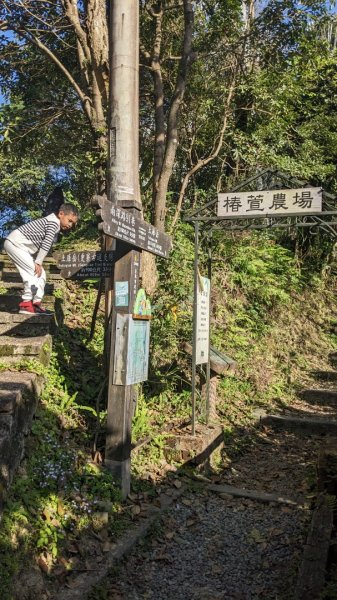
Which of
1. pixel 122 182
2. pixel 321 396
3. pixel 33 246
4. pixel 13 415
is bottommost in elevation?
pixel 321 396

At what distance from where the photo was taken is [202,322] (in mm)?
6258

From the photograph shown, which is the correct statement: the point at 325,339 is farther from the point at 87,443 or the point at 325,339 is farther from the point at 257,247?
the point at 87,443

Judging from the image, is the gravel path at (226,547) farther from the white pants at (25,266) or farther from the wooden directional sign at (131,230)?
the white pants at (25,266)

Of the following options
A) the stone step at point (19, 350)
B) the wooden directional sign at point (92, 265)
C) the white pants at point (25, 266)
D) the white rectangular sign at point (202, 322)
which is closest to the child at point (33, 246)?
the white pants at point (25, 266)

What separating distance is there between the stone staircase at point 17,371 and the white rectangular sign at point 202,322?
70.5 inches

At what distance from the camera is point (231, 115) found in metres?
11.2

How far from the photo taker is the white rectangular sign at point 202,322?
6090mm

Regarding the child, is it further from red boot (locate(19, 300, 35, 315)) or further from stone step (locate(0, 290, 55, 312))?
stone step (locate(0, 290, 55, 312))

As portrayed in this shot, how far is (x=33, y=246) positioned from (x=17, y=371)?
1.61 m

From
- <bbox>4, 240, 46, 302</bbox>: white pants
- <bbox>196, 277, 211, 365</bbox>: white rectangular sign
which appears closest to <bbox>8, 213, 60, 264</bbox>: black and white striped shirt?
<bbox>4, 240, 46, 302</bbox>: white pants

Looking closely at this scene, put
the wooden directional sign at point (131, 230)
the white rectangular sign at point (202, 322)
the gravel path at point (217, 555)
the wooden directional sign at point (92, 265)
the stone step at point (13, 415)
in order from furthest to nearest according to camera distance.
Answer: the white rectangular sign at point (202, 322)
the wooden directional sign at point (92, 265)
the wooden directional sign at point (131, 230)
the gravel path at point (217, 555)
the stone step at point (13, 415)

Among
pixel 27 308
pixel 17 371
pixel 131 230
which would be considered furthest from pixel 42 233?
pixel 17 371

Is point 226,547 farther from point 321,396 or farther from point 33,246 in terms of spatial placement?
point 321,396

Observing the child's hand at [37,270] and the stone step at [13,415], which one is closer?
the stone step at [13,415]
